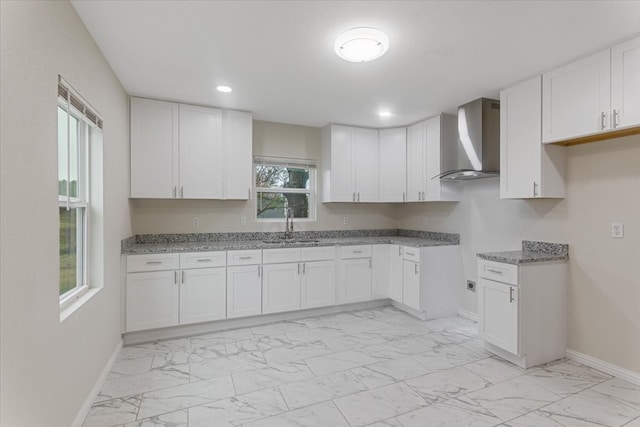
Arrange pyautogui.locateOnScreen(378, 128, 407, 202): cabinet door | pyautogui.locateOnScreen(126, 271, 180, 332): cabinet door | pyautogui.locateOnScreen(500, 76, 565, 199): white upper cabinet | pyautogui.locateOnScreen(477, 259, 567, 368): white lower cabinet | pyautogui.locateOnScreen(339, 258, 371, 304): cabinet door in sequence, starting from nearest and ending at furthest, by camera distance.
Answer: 1. pyautogui.locateOnScreen(477, 259, 567, 368): white lower cabinet
2. pyautogui.locateOnScreen(500, 76, 565, 199): white upper cabinet
3. pyautogui.locateOnScreen(126, 271, 180, 332): cabinet door
4. pyautogui.locateOnScreen(339, 258, 371, 304): cabinet door
5. pyautogui.locateOnScreen(378, 128, 407, 202): cabinet door

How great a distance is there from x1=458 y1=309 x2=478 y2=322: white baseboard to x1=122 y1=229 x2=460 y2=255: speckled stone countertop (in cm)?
87

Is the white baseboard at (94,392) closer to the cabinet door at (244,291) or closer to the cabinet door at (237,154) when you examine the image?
the cabinet door at (244,291)

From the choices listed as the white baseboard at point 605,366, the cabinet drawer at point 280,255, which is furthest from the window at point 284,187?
the white baseboard at point 605,366

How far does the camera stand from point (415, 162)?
448 centimetres

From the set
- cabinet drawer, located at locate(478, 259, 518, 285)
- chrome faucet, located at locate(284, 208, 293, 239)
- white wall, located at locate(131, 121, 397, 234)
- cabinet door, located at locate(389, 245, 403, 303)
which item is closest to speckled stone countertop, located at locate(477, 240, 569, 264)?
cabinet drawer, located at locate(478, 259, 518, 285)

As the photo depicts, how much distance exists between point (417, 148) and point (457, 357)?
2.66 meters

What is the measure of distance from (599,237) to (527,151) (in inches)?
36.9

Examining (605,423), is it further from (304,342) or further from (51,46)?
(51,46)

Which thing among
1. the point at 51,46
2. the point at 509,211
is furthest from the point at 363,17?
the point at 509,211

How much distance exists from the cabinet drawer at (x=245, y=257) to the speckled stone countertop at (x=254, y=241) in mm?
60

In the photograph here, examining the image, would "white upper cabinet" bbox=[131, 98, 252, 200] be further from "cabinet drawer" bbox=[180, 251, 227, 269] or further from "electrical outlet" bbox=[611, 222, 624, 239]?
"electrical outlet" bbox=[611, 222, 624, 239]

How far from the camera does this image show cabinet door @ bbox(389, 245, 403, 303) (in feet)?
14.0

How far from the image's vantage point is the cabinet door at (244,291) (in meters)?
3.64

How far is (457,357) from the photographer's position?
2.98 m
